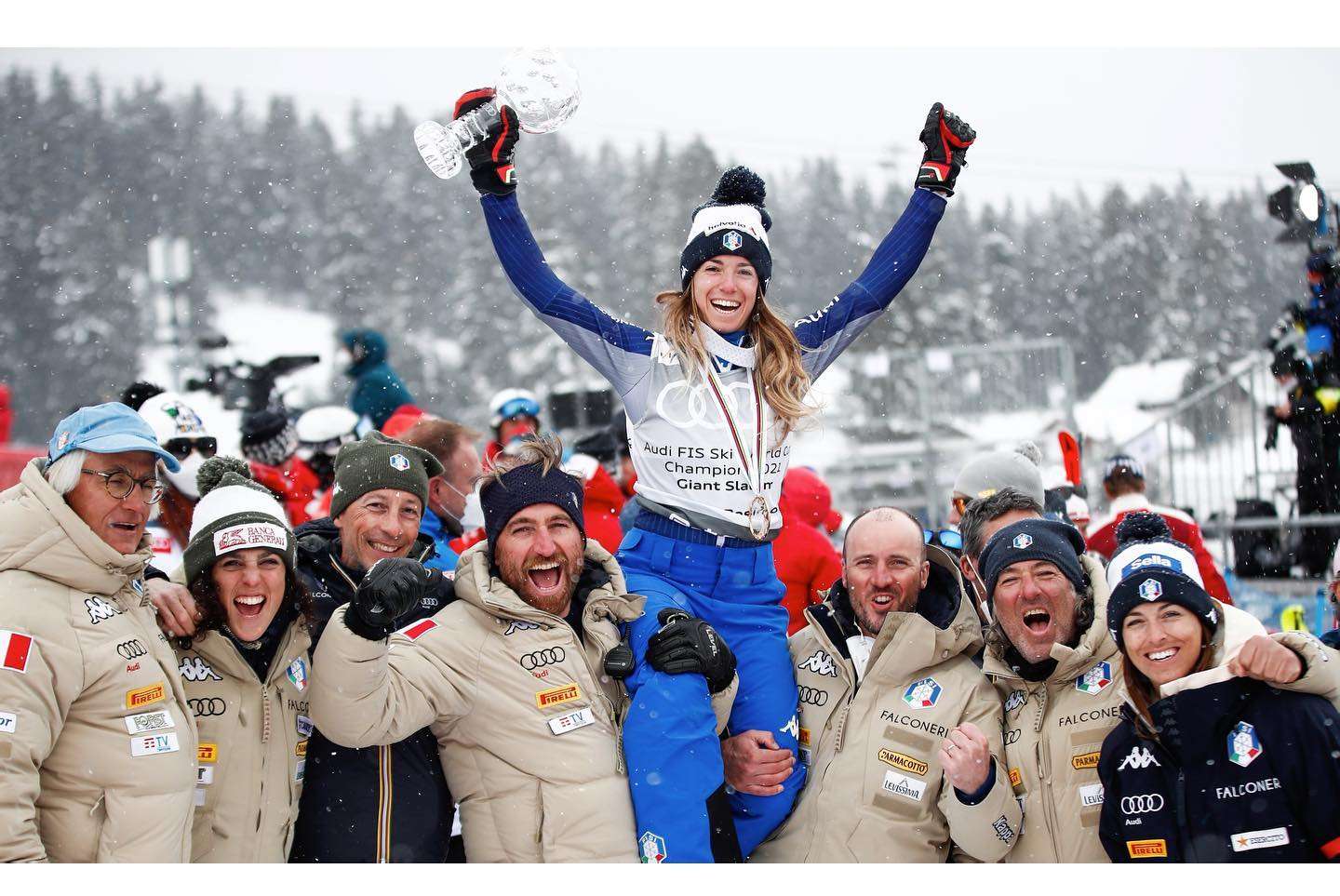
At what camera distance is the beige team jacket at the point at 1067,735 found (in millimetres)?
3439

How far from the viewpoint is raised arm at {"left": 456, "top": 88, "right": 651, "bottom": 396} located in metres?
3.78

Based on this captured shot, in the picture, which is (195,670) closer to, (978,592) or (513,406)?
(978,592)

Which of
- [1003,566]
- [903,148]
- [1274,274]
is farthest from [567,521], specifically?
[1274,274]

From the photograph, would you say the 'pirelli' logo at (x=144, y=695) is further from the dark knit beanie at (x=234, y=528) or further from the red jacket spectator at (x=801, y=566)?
the red jacket spectator at (x=801, y=566)

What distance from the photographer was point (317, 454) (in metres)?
7.03

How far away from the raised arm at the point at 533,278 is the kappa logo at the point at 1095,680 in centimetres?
170

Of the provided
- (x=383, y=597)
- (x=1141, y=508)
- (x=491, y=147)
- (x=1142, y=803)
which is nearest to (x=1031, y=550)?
(x=1142, y=803)

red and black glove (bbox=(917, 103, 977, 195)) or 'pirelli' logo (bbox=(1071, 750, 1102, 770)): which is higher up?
red and black glove (bbox=(917, 103, 977, 195))

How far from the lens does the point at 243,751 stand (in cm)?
339

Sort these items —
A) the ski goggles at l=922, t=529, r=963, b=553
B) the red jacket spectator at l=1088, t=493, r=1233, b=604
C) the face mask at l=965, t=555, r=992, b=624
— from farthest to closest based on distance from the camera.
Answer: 1. the red jacket spectator at l=1088, t=493, r=1233, b=604
2. the ski goggles at l=922, t=529, r=963, b=553
3. the face mask at l=965, t=555, r=992, b=624

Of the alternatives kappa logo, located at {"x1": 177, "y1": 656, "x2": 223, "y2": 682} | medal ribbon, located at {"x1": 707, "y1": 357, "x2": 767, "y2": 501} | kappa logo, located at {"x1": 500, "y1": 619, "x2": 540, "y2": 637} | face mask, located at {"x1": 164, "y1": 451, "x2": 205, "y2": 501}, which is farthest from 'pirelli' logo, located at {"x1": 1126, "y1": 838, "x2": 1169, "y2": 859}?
face mask, located at {"x1": 164, "y1": 451, "x2": 205, "y2": 501}

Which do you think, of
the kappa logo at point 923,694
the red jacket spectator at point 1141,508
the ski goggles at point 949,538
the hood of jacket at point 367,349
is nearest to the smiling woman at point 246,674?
the kappa logo at point 923,694

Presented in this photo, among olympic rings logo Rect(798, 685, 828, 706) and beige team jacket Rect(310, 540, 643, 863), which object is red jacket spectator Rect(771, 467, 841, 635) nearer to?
olympic rings logo Rect(798, 685, 828, 706)

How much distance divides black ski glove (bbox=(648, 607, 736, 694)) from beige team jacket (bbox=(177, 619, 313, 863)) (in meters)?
1.07
